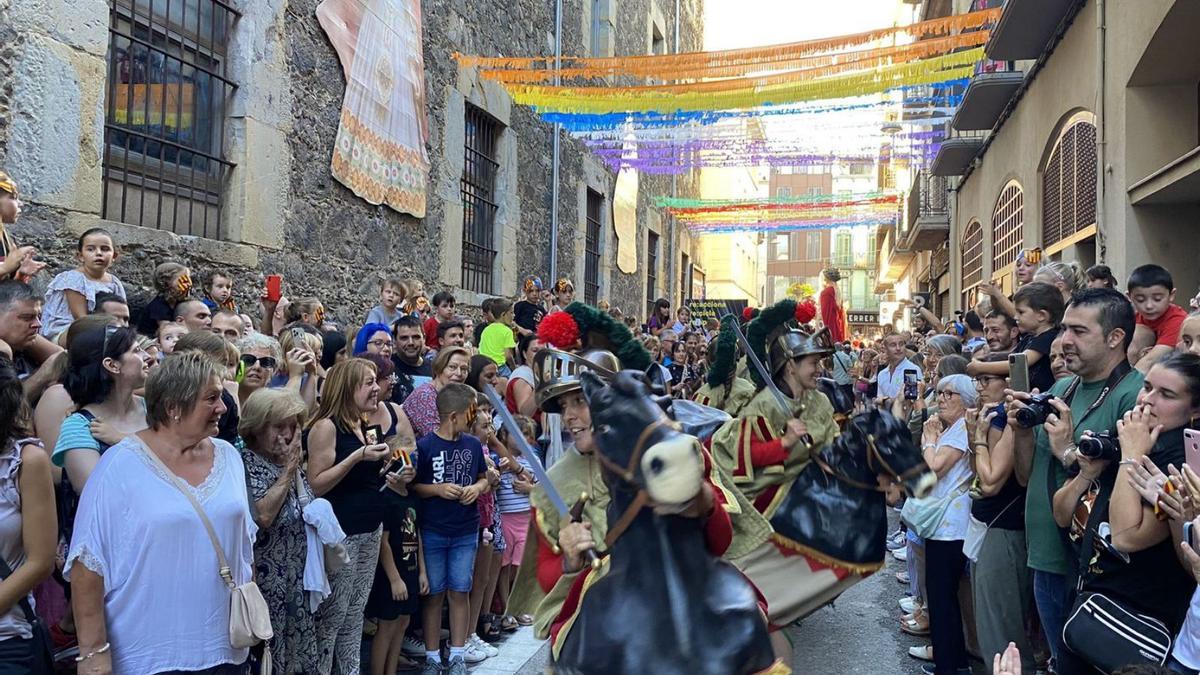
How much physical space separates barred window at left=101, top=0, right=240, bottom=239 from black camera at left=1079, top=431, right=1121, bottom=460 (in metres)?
6.14

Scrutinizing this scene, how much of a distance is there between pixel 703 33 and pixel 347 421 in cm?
2795

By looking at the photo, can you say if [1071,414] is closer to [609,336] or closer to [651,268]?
[609,336]

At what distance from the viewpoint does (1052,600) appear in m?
4.12

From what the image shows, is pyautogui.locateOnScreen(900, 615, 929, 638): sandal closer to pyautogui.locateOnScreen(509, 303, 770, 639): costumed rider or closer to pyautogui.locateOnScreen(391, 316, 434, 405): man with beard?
pyautogui.locateOnScreen(509, 303, 770, 639): costumed rider

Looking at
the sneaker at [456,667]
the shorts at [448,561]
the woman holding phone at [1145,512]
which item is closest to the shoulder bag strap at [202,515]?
the shorts at [448,561]

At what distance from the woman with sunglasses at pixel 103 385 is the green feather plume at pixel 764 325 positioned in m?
3.35

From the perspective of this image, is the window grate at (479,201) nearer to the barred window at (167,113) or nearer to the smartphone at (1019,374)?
the barred window at (167,113)

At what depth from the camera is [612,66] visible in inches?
460

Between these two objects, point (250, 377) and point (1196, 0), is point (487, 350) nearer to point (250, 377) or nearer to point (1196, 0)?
point (250, 377)

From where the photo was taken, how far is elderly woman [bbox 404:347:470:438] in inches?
226

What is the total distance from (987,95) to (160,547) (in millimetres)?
12511

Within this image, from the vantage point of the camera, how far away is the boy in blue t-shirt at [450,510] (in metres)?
5.30

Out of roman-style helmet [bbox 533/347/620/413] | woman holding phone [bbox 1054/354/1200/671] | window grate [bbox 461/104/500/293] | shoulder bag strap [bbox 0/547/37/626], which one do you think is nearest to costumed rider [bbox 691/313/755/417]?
roman-style helmet [bbox 533/347/620/413]

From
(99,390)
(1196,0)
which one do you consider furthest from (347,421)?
(1196,0)
